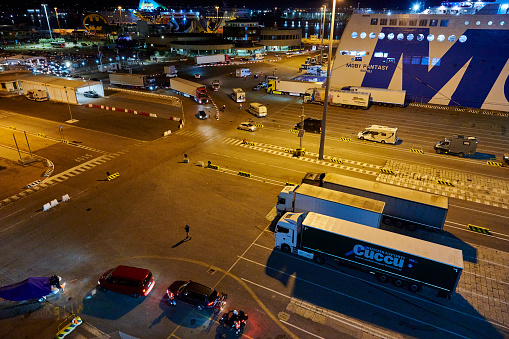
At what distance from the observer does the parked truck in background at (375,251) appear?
1791 cm

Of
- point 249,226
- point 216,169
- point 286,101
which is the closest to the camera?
point 249,226

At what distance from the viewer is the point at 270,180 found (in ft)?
110

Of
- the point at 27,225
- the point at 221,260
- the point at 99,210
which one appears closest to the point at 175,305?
the point at 221,260

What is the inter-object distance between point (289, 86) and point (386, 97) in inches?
819

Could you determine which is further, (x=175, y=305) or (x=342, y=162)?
(x=342, y=162)

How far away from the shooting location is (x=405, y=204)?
79.4 feet

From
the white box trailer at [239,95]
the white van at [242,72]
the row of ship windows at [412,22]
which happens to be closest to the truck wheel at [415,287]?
the white box trailer at [239,95]

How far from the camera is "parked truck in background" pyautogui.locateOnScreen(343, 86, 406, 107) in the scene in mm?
59812

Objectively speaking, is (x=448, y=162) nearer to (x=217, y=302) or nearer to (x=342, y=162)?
(x=342, y=162)

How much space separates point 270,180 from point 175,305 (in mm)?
17854

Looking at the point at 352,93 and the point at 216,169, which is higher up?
the point at 352,93

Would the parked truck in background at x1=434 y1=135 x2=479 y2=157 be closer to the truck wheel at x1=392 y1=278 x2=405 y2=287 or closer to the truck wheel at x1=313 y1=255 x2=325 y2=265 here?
the truck wheel at x1=392 y1=278 x2=405 y2=287

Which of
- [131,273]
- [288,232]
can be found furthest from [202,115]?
[131,273]

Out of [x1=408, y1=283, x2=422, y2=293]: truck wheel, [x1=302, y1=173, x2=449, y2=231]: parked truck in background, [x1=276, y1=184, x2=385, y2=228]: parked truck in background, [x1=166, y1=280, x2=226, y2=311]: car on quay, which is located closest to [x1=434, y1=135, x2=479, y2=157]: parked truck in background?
[x1=302, y1=173, x2=449, y2=231]: parked truck in background
